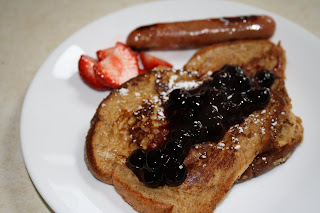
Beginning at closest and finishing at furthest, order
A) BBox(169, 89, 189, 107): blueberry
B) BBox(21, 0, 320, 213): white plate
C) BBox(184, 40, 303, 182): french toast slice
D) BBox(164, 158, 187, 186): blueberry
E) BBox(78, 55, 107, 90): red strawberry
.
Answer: BBox(164, 158, 187, 186): blueberry → BBox(21, 0, 320, 213): white plate → BBox(169, 89, 189, 107): blueberry → BBox(78, 55, 107, 90): red strawberry → BBox(184, 40, 303, 182): french toast slice

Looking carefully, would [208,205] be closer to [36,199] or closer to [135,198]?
[135,198]

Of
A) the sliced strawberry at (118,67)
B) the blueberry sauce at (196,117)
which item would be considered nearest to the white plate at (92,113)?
the sliced strawberry at (118,67)

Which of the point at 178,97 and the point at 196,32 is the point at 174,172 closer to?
the point at 178,97

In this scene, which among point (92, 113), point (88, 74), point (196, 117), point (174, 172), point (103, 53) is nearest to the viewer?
point (174, 172)

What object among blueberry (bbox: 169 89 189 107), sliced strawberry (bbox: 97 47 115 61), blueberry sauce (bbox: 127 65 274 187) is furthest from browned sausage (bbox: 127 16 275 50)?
blueberry (bbox: 169 89 189 107)

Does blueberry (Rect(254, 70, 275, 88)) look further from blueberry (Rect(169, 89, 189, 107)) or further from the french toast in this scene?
blueberry (Rect(169, 89, 189, 107))

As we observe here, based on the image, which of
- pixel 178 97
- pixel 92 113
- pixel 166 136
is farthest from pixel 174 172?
pixel 92 113
